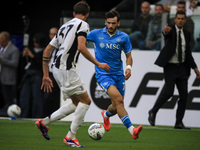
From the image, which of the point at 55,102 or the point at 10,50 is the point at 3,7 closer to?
the point at 10,50

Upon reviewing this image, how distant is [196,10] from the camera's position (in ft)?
48.0

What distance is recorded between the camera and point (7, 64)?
1476 centimetres

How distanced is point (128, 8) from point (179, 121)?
346cm

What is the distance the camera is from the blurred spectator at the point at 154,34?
13398 millimetres

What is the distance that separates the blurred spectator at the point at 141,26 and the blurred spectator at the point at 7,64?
332 cm

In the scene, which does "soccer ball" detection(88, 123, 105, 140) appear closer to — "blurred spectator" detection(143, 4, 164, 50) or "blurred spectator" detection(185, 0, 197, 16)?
"blurred spectator" detection(143, 4, 164, 50)

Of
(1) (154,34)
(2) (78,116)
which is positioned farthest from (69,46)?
(1) (154,34)

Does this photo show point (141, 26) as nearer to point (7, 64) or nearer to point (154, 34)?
point (154, 34)

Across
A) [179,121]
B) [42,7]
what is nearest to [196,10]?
[179,121]

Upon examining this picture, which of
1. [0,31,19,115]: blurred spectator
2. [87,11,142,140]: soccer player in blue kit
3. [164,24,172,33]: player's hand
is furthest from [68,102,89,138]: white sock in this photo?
[0,31,19,115]: blurred spectator

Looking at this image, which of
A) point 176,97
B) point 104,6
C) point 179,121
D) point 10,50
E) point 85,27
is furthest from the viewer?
point 104,6

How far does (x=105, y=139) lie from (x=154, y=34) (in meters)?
4.59

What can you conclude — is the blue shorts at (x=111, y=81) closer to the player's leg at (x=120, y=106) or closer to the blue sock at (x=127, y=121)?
the player's leg at (x=120, y=106)

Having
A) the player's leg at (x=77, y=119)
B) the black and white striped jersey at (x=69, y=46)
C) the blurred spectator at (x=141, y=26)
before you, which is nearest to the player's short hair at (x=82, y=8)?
the black and white striped jersey at (x=69, y=46)
